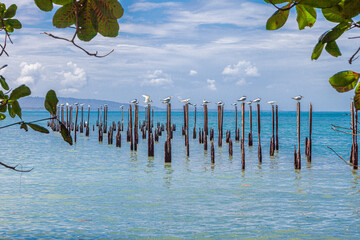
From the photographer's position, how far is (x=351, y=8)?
3.23ft

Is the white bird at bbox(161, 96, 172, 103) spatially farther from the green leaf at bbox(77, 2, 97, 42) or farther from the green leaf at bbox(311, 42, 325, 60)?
the green leaf at bbox(311, 42, 325, 60)

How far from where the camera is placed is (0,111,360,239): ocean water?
7.65 metres

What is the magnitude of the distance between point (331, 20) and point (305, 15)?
4.4 inches

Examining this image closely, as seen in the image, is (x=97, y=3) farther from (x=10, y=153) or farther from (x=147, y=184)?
Answer: (x=10, y=153)

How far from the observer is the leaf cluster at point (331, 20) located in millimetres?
982

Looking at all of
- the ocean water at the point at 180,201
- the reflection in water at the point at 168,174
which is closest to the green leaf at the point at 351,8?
the ocean water at the point at 180,201

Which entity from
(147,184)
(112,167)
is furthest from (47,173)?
(147,184)

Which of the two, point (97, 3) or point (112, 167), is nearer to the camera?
point (97, 3)

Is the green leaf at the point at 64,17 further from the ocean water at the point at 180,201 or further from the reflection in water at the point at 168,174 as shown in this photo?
the reflection in water at the point at 168,174

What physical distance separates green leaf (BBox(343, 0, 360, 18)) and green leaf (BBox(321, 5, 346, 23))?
0.10 feet

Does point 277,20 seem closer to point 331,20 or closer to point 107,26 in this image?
point 331,20

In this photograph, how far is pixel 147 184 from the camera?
12.0 meters

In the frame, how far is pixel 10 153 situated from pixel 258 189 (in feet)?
45.2

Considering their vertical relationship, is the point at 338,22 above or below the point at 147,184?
above
